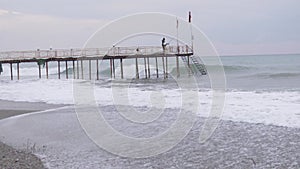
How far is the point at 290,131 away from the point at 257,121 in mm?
1852

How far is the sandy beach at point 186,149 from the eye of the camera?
8.11m

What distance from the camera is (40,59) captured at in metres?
37.9

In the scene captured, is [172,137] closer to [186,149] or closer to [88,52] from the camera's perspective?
[186,149]

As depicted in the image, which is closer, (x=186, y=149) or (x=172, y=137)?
(x=186, y=149)

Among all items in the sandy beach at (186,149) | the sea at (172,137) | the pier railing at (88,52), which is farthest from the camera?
the pier railing at (88,52)

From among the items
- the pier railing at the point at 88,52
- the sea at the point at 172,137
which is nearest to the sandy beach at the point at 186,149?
the sea at the point at 172,137

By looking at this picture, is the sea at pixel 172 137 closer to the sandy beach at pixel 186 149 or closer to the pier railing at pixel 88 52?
the sandy beach at pixel 186 149

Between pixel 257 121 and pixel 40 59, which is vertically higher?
pixel 40 59

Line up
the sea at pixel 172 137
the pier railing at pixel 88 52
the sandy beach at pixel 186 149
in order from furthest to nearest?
1. the pier railing at pixel 88 52
2. the sea at pixel 172 137
3. the sandy beach at pixel 186 149

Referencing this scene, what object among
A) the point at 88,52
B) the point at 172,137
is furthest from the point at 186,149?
the point at 88,52

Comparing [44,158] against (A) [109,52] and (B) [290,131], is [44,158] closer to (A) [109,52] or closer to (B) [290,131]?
(B) [290,131]

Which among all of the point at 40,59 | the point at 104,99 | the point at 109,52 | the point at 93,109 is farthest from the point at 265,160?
the point at 40,59

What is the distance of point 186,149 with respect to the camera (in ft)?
30.6

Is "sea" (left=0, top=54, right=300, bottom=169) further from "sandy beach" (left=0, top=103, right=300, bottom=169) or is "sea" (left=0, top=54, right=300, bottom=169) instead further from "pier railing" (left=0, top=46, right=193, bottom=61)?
"pier railing" (left=0, top=46, right=193, bottom=61)
